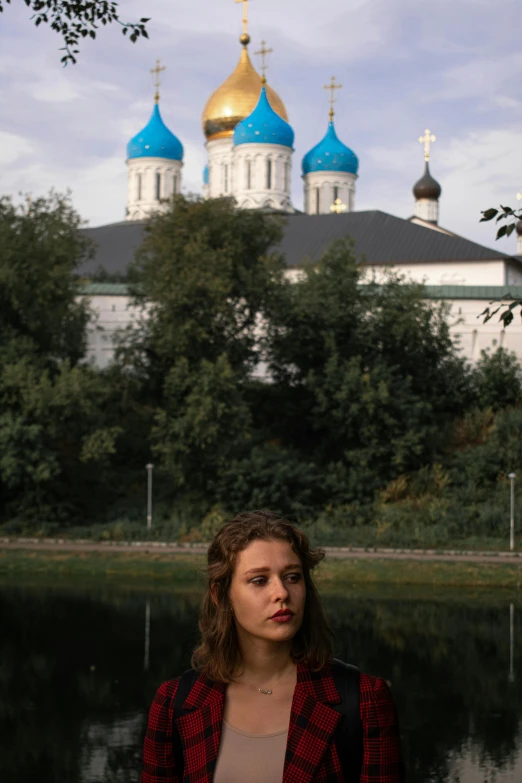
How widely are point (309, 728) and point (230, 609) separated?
0.31m

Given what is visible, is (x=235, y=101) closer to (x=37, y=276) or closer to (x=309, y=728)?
(x=37, y=276)

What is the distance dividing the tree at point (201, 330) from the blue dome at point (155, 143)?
21669mm

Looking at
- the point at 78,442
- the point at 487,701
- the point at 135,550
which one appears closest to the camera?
the point at 487,701

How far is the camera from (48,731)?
35.9ft

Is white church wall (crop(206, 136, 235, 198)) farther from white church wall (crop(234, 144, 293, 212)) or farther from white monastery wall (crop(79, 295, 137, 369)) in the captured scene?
white monastery wall (crop(79, 295, 137, 369))

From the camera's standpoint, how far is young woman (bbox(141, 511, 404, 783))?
2.37 m

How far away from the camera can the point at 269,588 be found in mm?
2441

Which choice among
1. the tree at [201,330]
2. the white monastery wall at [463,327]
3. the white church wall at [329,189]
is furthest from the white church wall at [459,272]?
the white church wall at [329,189]

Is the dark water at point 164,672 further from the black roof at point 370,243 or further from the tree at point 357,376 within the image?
the black roof at point 370,243

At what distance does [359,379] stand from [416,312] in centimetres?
263

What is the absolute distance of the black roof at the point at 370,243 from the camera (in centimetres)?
3572

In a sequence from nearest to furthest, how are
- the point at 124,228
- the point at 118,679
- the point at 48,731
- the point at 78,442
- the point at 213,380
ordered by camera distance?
the point at 48,731 → the point at 118,679 → the point at 213,380 → the point at 78,442 → the point at 124,228

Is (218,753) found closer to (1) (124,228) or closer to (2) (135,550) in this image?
(2) (135,550)

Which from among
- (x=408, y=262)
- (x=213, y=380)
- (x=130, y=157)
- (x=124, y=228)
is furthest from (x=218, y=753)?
(x=130, y=157)
